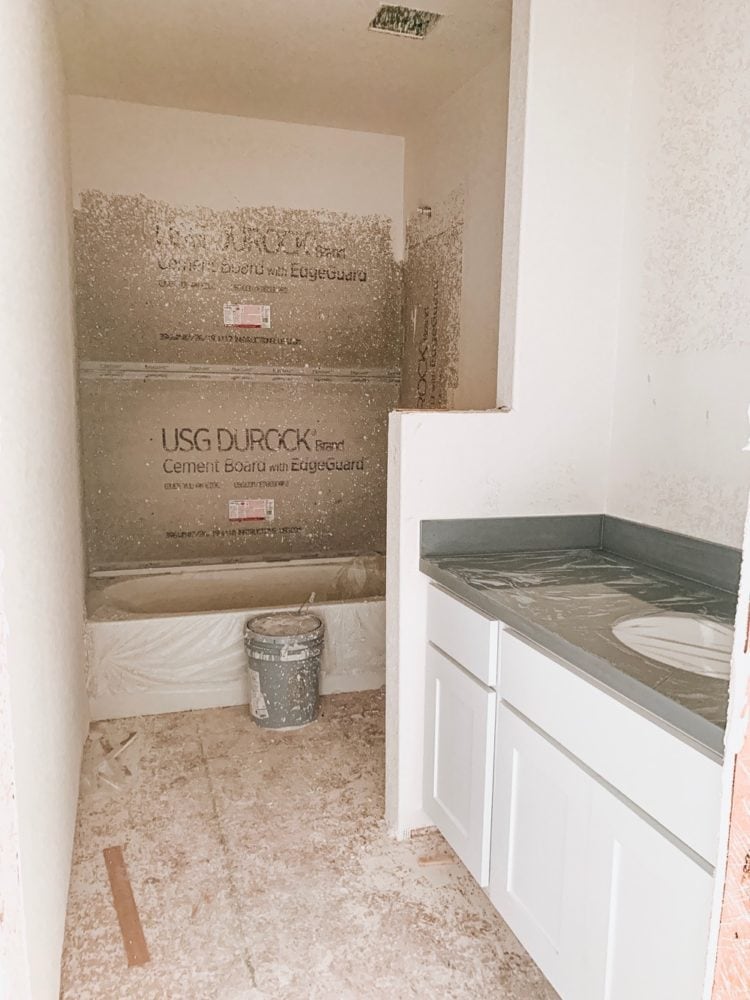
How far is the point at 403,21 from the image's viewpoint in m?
2.42

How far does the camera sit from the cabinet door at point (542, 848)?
4.09 feet

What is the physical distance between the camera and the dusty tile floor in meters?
1.55

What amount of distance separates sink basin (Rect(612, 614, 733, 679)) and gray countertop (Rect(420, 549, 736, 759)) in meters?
0.03

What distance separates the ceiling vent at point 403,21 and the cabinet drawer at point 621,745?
2.11m

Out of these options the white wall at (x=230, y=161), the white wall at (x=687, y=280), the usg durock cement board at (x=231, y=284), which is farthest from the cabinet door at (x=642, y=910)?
the white wall at (x=230, y=161)

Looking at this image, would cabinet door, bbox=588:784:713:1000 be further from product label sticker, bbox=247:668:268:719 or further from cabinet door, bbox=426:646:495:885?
product label sticker, bbox=247:668:268:719

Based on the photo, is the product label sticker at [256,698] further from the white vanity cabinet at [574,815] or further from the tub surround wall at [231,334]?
the tub surround wall at [231,334]

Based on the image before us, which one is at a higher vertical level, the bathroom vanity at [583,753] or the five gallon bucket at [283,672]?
the bathroom vanity at [583,753]

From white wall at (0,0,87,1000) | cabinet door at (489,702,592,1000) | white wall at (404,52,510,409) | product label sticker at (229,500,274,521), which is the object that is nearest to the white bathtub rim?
white wall at (0,0,87,1000)

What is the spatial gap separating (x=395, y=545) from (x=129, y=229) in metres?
2.34

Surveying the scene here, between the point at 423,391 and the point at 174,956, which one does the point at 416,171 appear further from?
the point at 174,956

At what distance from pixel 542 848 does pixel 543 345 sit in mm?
1262

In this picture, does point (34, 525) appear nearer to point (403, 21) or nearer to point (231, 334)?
point (403, 21)

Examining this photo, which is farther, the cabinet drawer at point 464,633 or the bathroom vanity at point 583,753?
the cabinet drawer at point 464,633
